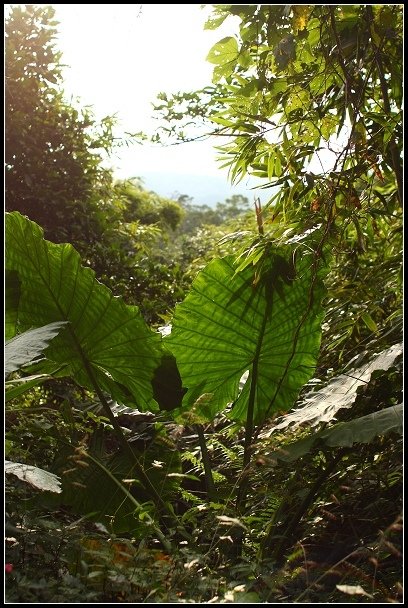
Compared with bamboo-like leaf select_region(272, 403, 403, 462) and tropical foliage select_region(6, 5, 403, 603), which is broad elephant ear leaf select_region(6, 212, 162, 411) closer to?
tropical foliage select_region(6, 5, 403, 603)

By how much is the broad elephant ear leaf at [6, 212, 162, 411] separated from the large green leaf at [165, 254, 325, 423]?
144mm

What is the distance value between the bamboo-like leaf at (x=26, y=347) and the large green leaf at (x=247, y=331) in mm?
616

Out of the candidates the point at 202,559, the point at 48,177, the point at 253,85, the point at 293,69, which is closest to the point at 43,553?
the point at 202,559

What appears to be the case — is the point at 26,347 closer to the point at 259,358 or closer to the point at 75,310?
the point at 75,310

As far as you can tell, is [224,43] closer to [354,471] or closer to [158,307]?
[354,471]

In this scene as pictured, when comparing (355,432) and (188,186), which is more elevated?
(188,186)

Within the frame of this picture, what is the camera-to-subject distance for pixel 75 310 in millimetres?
2350

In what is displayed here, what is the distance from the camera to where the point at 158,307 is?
4.25 m

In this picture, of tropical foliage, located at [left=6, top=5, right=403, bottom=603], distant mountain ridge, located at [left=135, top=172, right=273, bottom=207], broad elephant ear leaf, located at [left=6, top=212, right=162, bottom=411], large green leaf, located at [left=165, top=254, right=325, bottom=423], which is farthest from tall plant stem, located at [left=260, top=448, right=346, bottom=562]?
distant mountain ridge, located at [left=135, top=172, right=273, bottom=207]

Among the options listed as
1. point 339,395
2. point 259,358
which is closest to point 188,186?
point 259,358

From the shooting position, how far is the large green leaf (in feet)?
7.60

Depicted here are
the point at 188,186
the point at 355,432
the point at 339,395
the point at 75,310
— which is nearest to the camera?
the point at 355,432

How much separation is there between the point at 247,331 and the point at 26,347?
88 cm

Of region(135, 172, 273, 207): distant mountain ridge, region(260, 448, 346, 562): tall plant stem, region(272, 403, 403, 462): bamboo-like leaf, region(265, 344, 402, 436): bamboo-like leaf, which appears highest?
region(135, 172, 273, 207): distant mountain ridge
